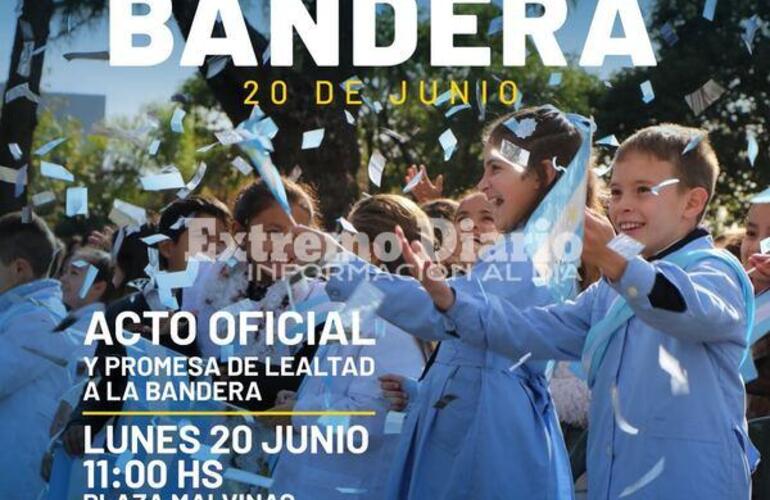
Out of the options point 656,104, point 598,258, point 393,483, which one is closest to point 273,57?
point 393,483

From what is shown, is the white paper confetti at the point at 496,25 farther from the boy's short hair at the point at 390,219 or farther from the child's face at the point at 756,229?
the child's face at the point at 756,229

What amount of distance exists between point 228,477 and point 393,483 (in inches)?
22.5

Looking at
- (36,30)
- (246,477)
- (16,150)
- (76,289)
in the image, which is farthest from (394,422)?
(16,150)

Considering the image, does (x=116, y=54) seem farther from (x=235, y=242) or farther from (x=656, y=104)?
(x=656, y=104)

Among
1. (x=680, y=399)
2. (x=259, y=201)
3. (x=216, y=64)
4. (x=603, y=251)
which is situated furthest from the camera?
(x=216, y=64)

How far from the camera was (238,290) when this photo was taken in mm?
3756

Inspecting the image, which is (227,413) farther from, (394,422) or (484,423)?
(484,423)

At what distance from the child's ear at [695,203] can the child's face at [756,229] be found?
103 cm

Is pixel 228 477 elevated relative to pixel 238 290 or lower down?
lower down

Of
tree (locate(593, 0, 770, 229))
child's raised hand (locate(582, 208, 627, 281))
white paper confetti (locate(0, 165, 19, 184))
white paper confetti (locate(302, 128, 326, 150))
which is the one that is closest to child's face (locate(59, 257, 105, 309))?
white paper confetti (locate(0, 165, 19, 184))

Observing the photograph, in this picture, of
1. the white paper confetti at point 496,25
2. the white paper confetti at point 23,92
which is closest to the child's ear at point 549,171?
the white paper confetti at point 496,25

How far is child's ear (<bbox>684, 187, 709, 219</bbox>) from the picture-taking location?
286cm

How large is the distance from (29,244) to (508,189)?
1495mm

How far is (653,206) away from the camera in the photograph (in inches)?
112
